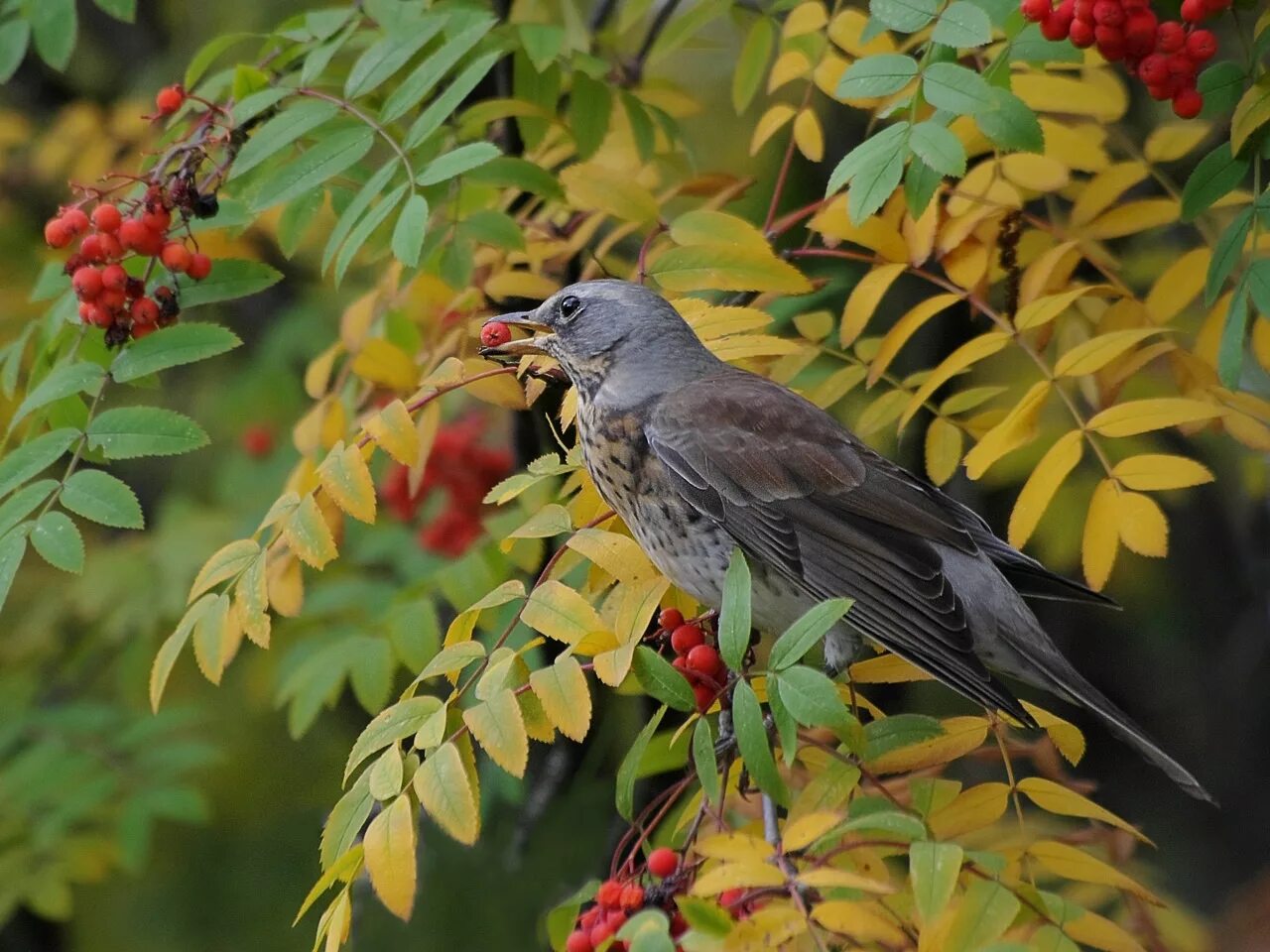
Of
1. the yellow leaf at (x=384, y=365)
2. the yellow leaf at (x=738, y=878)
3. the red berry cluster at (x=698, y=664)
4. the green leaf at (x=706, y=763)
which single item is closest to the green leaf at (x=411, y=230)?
the yellow leaf at (x=384, y=365)

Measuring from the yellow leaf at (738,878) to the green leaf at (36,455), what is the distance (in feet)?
5.55

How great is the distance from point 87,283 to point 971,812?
2.05m

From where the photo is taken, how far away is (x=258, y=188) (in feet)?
10.7

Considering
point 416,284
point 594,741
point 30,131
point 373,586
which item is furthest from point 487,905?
point 30,131

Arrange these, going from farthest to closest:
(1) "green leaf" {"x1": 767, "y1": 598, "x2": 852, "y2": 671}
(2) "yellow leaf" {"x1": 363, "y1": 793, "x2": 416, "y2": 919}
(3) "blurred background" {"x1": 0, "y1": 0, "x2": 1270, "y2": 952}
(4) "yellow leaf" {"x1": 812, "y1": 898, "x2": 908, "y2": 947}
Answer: (3) "blurred background" {"x1": 0, "y1": 0, "x2": 1270, "y2": 952}, (2) "yellow leaf" {"x1": 363, "y1": 793, "x2": 416, "y2": 919}, (1) "green leaf" {"x1": 767, "y1": 598, "x2": 852, "y2": 671}, (4) "yellow leaf" {"x1": 812, "y1": 898, "x2": 908, "y2": 947}

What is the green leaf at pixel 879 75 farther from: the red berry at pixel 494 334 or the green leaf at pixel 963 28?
the red berry at pixel 494 334

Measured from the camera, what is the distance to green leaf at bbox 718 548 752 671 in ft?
7.47

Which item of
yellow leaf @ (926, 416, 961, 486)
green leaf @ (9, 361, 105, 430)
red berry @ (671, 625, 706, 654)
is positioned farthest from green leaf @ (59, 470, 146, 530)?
yellow leaf @ (926, 416, 961, 486)

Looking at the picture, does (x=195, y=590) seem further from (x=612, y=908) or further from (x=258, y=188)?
(x=612, y=908)

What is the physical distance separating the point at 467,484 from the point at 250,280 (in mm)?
1671

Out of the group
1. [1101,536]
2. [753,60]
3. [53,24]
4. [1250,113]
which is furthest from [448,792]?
[53,24]

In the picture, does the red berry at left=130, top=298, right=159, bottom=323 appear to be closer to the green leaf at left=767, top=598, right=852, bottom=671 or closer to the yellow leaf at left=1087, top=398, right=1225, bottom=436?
the green leaf at left=767, top=598, right=852, bottom=671

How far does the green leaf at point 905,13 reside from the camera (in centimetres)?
A: 274

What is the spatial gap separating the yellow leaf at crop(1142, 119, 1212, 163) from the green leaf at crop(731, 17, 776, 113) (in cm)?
99
